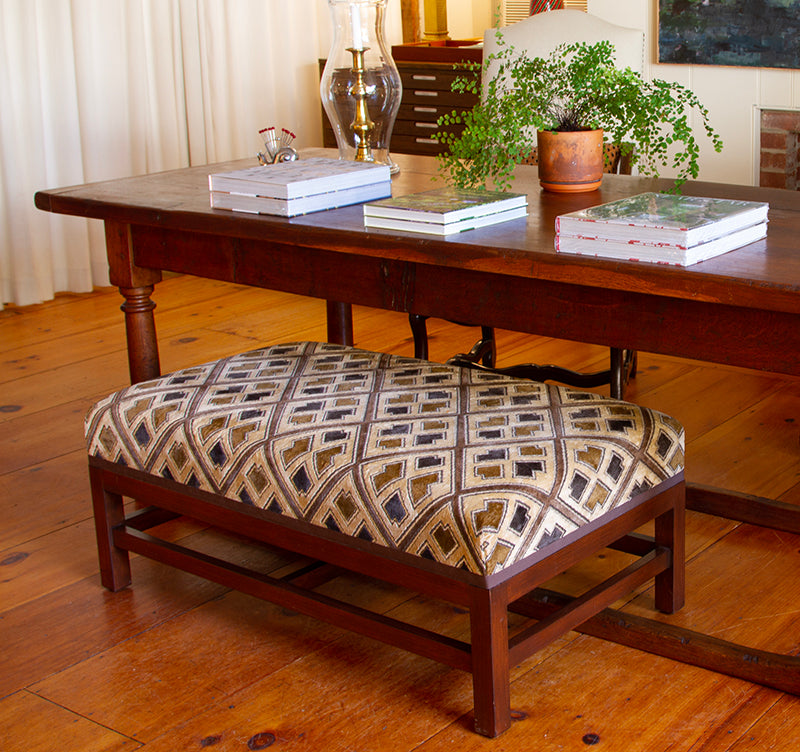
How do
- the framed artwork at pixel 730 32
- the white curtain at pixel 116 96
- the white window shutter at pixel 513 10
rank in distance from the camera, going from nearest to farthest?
the framed artwork at pixel 730 32 < the white curtain at pixel 116 96 < the white window shutter at pixel 513 10

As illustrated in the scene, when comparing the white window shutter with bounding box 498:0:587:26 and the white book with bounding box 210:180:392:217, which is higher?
the white window shutter with bounding box 498:0:587:26

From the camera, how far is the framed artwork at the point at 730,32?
3.32 m

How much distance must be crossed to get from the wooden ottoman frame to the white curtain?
89.4 inches

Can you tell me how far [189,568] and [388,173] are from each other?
0.74 m

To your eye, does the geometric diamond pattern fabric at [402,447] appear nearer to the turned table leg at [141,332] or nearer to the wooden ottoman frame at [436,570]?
the wooden ottoman frame at [436,570]

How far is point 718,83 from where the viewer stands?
3521 millimetres

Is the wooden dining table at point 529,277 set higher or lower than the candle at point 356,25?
lower

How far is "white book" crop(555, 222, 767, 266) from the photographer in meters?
1.36

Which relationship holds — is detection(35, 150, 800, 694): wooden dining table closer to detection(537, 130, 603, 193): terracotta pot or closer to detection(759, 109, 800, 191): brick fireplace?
detection(537, 130, 603, 193): terracotta pot

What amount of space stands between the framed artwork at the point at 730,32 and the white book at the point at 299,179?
77.8 inches

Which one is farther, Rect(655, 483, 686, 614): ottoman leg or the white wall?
the white wall

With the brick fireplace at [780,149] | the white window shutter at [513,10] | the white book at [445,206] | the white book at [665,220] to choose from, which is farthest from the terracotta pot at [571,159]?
the white window shutter at [513,10]

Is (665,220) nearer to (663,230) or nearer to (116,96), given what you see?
(663,230)

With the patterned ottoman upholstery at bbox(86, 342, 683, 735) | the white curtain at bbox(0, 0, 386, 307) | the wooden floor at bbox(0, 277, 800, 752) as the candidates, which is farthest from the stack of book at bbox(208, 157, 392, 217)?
the white curtain at bbox(0, 0, 386, 307)
